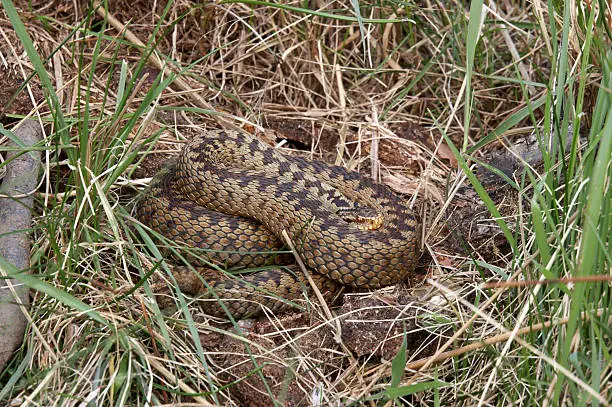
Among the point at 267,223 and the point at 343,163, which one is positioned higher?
the point at 343,163

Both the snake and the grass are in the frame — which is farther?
the snake

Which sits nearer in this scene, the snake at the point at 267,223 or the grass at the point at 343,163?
the grass at the point at 343,163

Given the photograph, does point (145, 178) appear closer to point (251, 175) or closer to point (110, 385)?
A: point (251, 175)

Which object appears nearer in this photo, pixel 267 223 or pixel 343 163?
pixel 267 223
